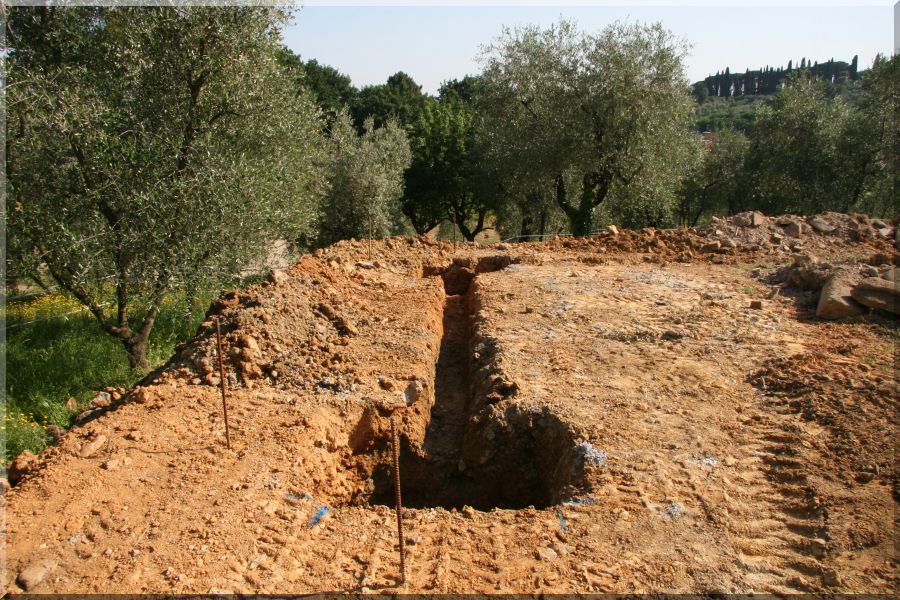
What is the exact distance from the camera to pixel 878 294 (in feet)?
27.3

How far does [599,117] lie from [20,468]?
16.9 metres

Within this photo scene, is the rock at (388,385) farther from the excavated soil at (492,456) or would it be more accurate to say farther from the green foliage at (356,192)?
the green foliage at (356,192)

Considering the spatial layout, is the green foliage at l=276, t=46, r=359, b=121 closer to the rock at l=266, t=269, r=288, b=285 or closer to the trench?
the rock at l=266, t=269, r=288, b=285

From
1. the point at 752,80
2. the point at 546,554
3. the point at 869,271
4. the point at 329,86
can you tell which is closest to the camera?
the point at 546,554

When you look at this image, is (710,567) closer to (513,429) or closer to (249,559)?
(513,429)

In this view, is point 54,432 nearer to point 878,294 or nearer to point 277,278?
point 277,278

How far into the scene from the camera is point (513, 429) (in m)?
6.36

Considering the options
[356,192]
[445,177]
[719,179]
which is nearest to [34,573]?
[356,192]

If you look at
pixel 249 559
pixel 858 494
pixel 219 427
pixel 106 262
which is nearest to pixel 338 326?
pixel 219 427

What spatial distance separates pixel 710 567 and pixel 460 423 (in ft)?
13.1

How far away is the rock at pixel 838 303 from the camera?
848 centimetres

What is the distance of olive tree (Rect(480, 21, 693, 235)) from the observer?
17.5 metres

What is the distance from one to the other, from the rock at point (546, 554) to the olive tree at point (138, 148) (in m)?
7.19

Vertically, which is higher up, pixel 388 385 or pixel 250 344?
pixel 250 344
